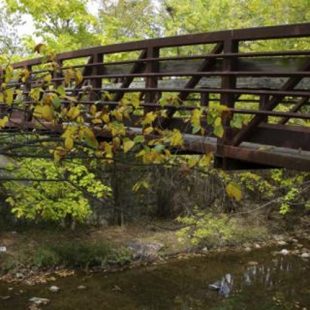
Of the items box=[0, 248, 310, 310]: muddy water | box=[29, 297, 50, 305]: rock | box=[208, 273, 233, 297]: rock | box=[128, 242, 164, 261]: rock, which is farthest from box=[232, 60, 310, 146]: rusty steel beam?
box=[128, 242, 164, 261]: rock

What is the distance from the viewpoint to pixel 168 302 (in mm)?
11609

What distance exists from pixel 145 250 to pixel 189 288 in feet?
8.70

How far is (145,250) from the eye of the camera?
14.9 m

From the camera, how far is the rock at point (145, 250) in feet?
47.5

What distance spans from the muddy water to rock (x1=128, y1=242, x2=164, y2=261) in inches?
23.6

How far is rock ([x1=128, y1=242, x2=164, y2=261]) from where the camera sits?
1448cm

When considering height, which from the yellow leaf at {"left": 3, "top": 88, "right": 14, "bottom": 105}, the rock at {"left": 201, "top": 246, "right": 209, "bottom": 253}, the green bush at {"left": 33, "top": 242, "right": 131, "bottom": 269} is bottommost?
the rock at {"left": 201, "top": 246, "right": 209, "bottom": 253}

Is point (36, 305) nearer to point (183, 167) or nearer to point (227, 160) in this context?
point (227, 160)

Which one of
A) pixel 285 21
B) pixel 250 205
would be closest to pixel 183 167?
pixel 285 21

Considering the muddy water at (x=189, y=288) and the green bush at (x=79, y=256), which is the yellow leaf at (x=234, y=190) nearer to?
the muddy water at (x=189, y=288)

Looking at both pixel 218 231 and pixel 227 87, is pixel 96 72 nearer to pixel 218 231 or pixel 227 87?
pixel 227 87

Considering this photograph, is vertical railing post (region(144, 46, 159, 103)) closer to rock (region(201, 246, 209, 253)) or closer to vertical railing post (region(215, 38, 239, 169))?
vertical railing post (region(215, 38, 239, 169))

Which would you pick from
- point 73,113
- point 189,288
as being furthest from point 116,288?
point 73,113

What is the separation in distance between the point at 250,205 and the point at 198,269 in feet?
18.7
